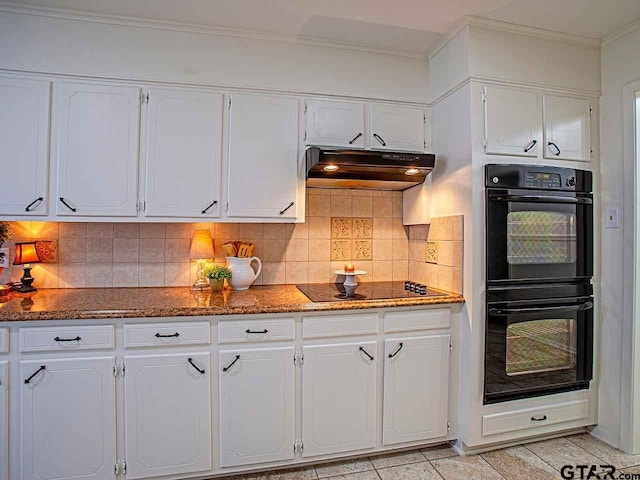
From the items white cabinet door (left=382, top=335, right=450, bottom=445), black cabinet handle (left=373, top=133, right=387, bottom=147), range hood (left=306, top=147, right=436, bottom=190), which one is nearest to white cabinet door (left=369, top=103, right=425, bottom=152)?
black cabinet handle (left=373, top=133, right=387, bottom=147)

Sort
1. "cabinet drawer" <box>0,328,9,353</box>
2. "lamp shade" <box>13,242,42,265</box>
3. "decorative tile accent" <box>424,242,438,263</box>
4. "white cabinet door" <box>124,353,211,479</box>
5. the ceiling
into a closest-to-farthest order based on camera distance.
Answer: "cabinet drawer" <box>0,328,9,353</box>, "white cabinet door" <box>124,353,211,479</box>, the ceiling, "lamp shade" <box>13,242,42,265</box>, "decorative tile accent" <box>424,242,438,263</box>

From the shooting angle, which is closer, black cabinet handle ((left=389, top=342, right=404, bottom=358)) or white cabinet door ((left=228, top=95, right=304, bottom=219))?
black cabinet handle ((left=389, top=342, right=404, bottom=358))

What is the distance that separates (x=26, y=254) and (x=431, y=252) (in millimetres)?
2517

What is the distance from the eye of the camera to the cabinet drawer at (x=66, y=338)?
1.73 meters

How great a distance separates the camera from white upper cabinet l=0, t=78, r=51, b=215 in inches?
78.5

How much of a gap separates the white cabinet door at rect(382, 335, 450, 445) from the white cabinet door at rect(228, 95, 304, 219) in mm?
1060

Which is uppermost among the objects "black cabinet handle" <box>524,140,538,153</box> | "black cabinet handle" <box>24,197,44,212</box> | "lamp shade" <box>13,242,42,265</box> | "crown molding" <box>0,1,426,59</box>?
"crown molding" <box>0,1,426,59</box>

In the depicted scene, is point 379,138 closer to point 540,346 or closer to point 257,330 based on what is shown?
point 257,330

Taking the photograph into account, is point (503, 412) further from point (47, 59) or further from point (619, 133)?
point (47, 59)

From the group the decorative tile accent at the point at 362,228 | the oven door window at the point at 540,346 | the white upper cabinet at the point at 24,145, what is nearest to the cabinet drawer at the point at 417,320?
the oven door window at the point at 540,346

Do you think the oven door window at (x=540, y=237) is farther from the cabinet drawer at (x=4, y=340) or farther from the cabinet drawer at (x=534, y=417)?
the cabinet drawer at (x=4, y=340)

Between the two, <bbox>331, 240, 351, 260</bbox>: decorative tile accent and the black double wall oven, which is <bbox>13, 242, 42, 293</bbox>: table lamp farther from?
the black double wall oven

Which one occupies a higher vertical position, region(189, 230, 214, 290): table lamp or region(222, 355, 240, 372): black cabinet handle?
region(189, 230, 214, 290): table lamp

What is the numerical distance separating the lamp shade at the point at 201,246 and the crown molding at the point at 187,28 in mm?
1210
